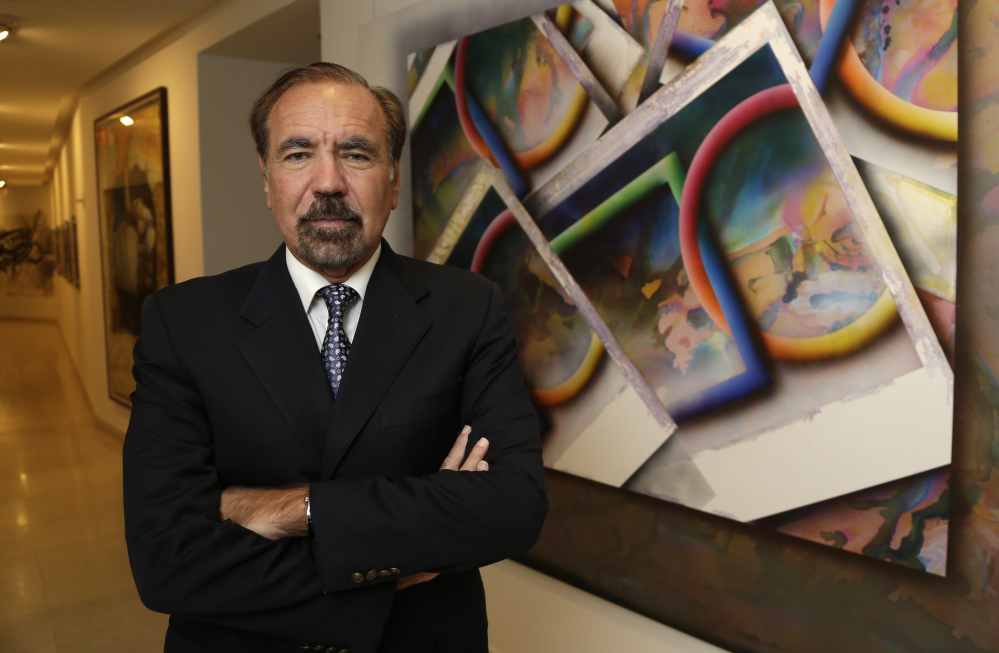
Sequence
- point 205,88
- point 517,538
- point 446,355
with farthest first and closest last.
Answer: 1. point 205,88
2. point 446,355
3. point 517,538

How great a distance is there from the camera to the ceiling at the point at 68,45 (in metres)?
4.86

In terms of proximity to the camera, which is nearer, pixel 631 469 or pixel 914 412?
pixel 914 412

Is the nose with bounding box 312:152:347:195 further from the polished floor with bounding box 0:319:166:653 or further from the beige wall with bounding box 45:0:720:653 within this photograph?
the polished floor with bounding box 0:319:166:653

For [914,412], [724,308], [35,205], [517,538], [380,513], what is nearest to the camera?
[380,513]

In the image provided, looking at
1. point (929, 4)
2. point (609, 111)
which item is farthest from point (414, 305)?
point (929, 4)

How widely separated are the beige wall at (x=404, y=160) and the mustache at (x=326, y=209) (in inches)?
55.5

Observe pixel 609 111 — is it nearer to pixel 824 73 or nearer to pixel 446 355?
pixel 824 73

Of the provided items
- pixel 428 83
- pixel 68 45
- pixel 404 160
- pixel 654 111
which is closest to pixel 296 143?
pixel 654 111

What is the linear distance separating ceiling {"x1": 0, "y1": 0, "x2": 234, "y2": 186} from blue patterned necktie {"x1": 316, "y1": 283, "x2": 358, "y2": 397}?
13.7 ft

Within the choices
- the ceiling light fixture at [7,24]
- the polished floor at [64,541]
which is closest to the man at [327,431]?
the polished floor at [64,541]

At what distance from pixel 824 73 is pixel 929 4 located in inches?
9.5

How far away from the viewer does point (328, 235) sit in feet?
4.50

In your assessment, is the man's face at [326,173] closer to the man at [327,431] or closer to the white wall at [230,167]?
the man at [327,431]

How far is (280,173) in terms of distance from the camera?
1.39 m
